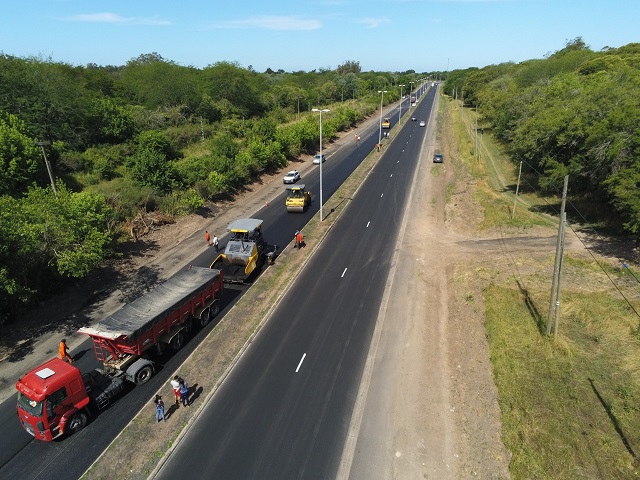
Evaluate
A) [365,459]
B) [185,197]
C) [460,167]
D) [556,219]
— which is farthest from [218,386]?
[460,167]

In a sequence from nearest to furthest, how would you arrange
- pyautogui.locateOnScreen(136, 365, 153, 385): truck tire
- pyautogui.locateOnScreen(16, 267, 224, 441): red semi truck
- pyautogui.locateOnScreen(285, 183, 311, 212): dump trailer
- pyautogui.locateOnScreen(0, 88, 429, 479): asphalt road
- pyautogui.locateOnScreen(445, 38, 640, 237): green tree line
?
pyautogui.locateOnScreen(0, 88, 429, 479): asphalt road < pyautogui.locateOnScreen(16, 267, 224, 441): red semi truck < pyautogui.locateOnScreen(136, 365, 153, 385): truck tire < pyautogui.locateOnScreen(445, 38, 640, 237): green tree line < pyautogui.locateOnScreen(285, 183, 311, 212): dump trailer

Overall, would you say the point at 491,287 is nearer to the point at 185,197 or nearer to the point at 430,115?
the point at 185,197

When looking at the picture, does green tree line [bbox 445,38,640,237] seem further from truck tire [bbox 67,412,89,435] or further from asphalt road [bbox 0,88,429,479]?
truck tire [bbox 67,412,89,435]

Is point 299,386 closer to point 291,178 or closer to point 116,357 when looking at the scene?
point 116,357

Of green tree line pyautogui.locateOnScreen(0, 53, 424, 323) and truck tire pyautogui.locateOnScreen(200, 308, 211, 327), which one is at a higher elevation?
green tree line pyautogui.locateOnScreen(0, 53, 424, 323)

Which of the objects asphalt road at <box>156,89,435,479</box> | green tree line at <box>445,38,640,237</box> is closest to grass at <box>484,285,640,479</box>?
asphalt road at <box>156,89,435,479</box>

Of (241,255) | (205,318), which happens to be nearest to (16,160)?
(241,255)
